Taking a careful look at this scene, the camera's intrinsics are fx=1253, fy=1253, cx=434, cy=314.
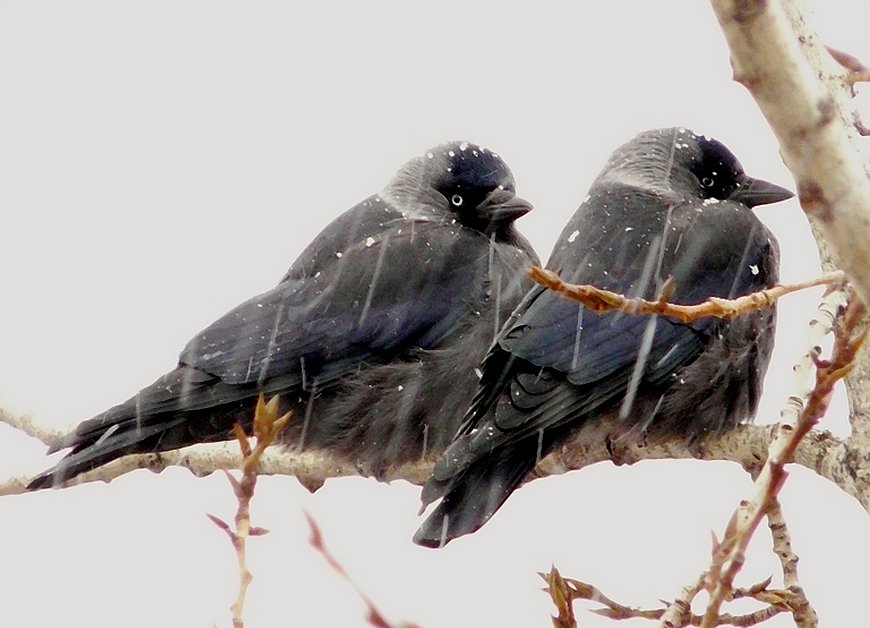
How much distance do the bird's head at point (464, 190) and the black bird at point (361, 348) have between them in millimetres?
29

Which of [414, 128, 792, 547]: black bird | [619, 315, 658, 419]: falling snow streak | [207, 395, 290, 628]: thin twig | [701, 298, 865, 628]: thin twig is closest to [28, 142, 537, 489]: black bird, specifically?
[414, 128, 792, 547]: black bird

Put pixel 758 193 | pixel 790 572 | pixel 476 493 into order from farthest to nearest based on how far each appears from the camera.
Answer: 1. pixel 758 193
2. pixel 476 493
3. pixel 790 572

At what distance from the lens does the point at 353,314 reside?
508cm

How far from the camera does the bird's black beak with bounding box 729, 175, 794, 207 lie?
5258mm

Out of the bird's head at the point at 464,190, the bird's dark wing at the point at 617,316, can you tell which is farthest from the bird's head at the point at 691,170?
the bird's head at the point at 464,190

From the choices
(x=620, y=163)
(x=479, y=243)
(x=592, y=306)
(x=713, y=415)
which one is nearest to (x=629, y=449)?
(x=713, y=415)

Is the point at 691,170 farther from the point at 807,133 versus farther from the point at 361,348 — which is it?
the point at 807,133

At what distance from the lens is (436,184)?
5.73m

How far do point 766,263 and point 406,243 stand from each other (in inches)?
57.2

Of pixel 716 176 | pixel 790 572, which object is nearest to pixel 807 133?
pixel 790 572

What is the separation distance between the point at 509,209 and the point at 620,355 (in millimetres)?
1190

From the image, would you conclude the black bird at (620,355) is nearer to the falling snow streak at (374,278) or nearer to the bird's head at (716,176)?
the bird's head at (716,176)

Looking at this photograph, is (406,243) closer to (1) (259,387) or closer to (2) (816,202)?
(1) (259,387)

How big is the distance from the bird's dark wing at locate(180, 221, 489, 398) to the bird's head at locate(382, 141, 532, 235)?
0.24 meters
